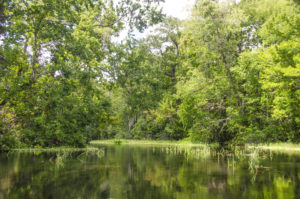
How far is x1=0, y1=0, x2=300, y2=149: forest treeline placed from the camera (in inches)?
440

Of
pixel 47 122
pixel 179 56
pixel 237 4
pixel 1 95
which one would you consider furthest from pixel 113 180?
pixel 179 56

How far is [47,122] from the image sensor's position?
681 inches

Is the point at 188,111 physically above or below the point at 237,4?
below

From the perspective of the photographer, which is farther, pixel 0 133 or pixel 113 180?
pixel 0 133

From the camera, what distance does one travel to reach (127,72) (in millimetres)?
14430

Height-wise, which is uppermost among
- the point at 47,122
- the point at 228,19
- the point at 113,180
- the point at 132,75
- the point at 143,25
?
the point at 228,19

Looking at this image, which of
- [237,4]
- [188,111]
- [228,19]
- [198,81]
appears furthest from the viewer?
[237,4]

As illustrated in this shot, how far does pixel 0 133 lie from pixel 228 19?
20.1m

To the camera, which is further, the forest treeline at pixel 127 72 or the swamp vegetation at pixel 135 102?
the forest treeline at pixel 127 72

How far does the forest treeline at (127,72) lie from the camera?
36.7 feet

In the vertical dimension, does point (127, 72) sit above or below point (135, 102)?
above

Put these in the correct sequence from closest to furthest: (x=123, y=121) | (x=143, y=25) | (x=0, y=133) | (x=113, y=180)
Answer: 1. (x=113, y=180)
2. (x=143, y=25)
3. (x=0, y=133)
4. (x=123, y=121)

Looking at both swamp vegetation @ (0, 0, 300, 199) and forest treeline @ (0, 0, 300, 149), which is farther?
forest treeline @ (0, 0, 300, 149)

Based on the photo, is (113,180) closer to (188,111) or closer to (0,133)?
(0,133)
